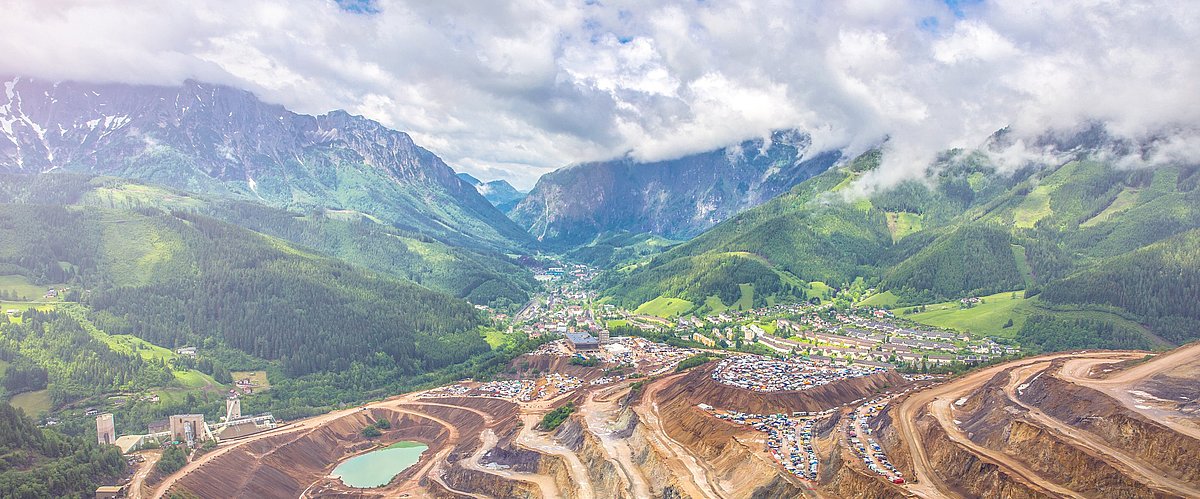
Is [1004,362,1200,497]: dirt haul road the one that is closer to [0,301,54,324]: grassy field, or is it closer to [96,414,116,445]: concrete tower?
[96,414,116,445]: concrete tower

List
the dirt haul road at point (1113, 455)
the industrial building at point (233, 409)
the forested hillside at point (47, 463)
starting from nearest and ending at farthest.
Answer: the dirt haul road at point (1113, 455) → the forested hillside at point (47, 463) → the industrial building at point (233, 409)

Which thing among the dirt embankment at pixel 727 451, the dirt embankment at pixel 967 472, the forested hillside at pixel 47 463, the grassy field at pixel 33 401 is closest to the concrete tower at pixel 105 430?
the forested hillside at pixel 47 463

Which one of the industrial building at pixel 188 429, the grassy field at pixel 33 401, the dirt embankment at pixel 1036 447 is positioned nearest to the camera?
the dirt embankment at pixel 1036 447

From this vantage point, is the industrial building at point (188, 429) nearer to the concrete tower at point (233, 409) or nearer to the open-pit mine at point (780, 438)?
the open-pit mine at point (780, 438)

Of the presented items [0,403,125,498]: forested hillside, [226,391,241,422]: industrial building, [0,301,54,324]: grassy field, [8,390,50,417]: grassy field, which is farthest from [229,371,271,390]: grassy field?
[0,403,125,498]: forested hillside

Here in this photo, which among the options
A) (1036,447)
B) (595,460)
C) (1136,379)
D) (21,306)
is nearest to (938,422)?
(1036,447)
